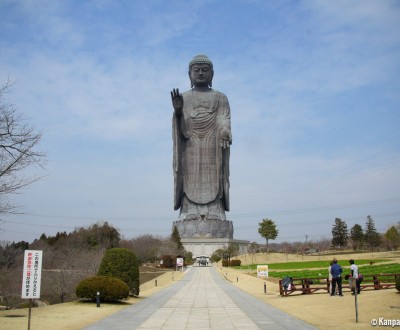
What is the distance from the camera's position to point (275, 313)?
43.1 ft

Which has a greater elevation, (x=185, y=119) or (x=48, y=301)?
(x=185, y=119)

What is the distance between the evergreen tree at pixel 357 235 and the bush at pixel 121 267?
72.4 m

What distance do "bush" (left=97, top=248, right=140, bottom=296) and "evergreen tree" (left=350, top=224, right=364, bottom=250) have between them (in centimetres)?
7245

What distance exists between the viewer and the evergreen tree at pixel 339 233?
275 ft

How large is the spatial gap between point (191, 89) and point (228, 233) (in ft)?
77.7

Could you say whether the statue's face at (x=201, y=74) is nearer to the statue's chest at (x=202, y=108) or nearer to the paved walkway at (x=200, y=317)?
the statue's chest at (x=202, y=108)

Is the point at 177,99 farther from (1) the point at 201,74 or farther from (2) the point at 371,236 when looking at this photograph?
(2) the point at 371,236

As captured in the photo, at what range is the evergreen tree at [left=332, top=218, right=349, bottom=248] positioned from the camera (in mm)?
83875

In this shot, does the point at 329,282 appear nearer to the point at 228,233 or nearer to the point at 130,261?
the point at 130,261

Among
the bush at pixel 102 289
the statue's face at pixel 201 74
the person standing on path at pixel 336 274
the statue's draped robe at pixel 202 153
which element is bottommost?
the bush at pixel 102 289

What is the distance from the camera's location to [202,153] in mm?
71562

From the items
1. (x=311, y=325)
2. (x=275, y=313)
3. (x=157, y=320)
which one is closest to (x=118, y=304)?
(x=157, y=320)

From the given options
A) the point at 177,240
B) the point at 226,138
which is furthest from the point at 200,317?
the point at 226,138

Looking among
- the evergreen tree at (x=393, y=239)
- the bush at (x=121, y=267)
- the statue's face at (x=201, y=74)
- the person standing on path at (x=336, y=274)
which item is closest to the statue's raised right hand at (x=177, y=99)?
the statue's face at (x=201, y=74)
